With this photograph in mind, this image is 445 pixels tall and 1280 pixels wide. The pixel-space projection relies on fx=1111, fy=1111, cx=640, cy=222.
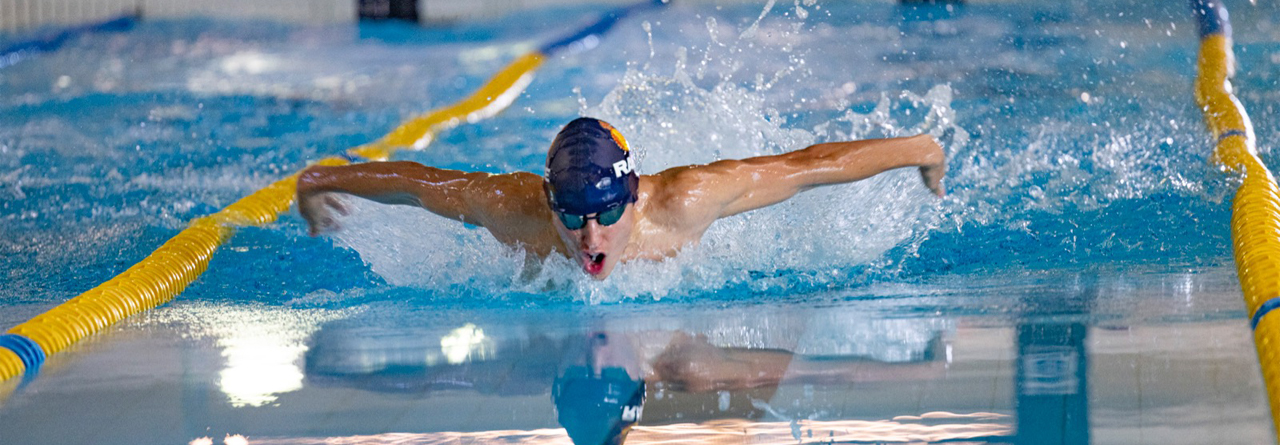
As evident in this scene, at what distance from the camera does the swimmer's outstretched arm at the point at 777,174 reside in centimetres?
304

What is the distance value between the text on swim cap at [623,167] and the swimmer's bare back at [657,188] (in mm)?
288

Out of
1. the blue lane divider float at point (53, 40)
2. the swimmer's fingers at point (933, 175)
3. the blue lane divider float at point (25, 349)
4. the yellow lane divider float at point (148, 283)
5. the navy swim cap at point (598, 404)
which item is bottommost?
the navy swim cap at point (598, 404)

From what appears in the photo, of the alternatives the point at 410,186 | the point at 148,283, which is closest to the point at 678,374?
the point at 410,186

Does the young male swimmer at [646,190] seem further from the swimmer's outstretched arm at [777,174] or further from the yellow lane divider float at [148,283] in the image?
the yellow lane divider float at [148,283]

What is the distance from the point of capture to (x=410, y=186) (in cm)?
312

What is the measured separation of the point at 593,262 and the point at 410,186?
0.61 meters

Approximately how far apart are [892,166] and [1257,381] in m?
1.13

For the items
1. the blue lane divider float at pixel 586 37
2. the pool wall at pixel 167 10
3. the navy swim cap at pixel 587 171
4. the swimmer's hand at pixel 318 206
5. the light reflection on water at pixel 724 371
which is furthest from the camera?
the pool wall at pixel 167 10

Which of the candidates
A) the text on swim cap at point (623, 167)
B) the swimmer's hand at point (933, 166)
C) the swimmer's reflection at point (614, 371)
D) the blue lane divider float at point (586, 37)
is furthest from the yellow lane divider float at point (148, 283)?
the blue lane divider float at point (586, 37)

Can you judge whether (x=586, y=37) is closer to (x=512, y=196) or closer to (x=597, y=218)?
(x=512, y=196)

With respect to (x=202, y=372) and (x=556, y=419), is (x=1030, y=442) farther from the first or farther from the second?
(x=202, y=372)

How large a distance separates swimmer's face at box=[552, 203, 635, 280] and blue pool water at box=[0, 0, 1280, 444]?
15 centimetres

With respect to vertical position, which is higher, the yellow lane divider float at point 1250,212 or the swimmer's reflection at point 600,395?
the yellow lane divider float at point 1250,212

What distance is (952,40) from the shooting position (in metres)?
9.86
